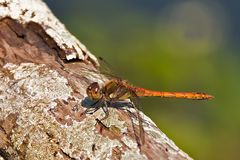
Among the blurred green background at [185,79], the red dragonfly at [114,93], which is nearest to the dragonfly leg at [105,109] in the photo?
the red dragonfly at [114,93]

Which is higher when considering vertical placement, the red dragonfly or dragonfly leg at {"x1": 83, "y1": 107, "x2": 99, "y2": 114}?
the red dragonfly

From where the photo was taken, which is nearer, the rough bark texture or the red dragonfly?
the rough bark texture

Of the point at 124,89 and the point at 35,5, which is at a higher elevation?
the point at 35,5

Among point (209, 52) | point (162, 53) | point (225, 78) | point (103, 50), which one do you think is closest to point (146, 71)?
point (162, 53)

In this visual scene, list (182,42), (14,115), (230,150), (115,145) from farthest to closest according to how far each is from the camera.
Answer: (182,42), (230,150), (14,115), (115,145)

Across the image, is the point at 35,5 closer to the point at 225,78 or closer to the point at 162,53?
the point at 162,53

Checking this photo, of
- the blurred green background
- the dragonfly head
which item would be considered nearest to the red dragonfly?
the dragonfly head

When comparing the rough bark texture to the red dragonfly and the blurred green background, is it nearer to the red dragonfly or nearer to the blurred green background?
the red dragonfly
